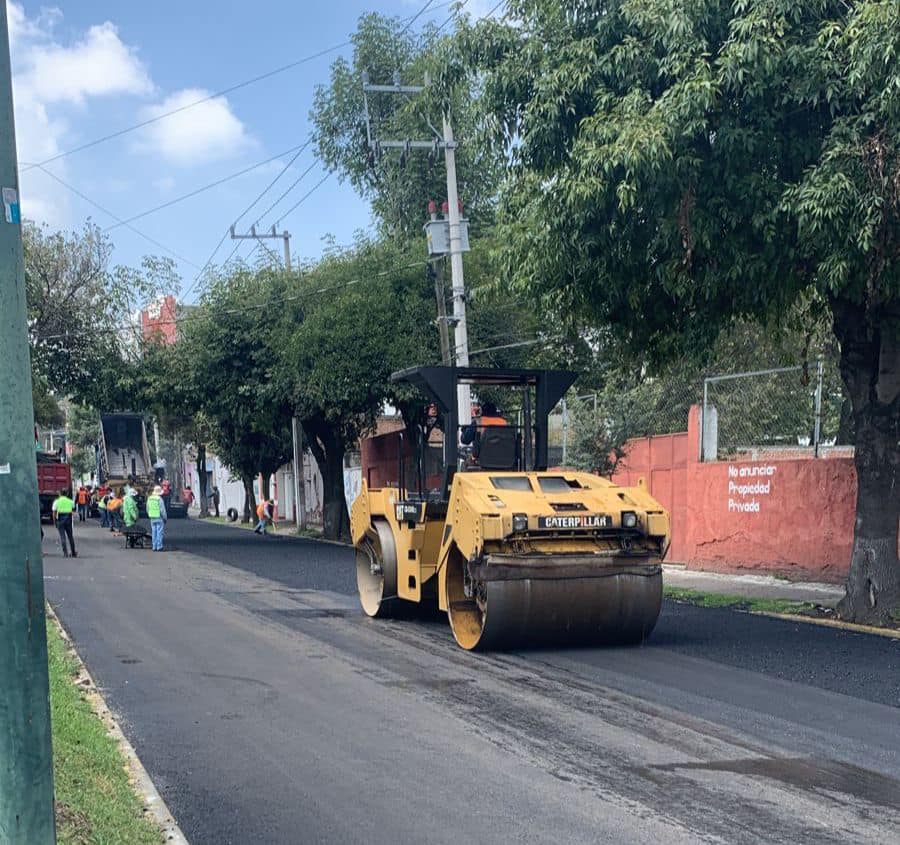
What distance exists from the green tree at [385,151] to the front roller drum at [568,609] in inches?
1050

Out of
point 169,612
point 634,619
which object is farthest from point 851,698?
point 169,612

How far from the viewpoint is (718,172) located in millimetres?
11984

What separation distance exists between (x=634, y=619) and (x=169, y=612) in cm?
674

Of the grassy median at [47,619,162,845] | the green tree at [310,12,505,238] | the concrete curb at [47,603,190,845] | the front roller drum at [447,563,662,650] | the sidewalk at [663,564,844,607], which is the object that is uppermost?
the green tree at [310,12,505,238]

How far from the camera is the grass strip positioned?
1509 cm

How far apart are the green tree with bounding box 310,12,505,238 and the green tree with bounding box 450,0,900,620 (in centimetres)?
2400

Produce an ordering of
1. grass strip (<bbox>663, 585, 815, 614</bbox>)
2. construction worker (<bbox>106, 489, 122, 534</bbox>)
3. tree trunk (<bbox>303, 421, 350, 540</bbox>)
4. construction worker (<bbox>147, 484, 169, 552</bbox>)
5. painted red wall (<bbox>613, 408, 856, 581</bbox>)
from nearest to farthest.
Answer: grass strip (<bbox>663, 585, 815, 614</bbox>) < painted red wall (<bbox>613, 408, 856, 581</bbox>) < construction worker (<bbox>147, 484, 169, 552</bbox>) < tree trunk (<bbox>303, 421, 350, 540</bbox>) < construction worker (<bbox>106, 489, 122, 534</bbox>)

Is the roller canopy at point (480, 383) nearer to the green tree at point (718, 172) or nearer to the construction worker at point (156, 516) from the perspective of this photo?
the green tree at point (718, 172)

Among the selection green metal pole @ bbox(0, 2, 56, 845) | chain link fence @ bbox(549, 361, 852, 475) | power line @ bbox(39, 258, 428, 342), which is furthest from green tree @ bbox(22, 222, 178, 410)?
green metal pole @ bbox(0, 2, 56, 845)

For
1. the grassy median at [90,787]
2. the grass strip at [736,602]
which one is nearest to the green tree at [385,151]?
the grass strip at [736,602]

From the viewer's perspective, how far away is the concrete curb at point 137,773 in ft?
19.7

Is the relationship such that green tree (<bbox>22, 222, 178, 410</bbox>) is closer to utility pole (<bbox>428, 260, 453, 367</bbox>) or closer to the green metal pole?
utility pole (<bbox>428, 260, 453, 367</bbox>)

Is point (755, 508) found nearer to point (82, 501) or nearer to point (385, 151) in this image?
point (385, 151)

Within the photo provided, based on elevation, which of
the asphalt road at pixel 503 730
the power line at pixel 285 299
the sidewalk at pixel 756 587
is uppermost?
the power line at pixel 285 299
